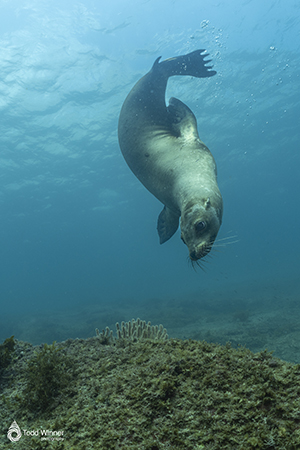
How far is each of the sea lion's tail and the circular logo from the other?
5.88m

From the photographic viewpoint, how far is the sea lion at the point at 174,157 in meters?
2.91

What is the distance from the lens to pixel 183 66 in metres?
5.61

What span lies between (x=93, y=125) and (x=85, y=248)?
187 ft

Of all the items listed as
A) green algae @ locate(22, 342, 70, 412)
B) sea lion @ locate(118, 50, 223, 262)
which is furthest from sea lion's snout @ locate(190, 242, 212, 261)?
green algae @ locate(22, 342, 70, 412)

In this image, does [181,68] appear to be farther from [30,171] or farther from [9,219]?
[9,219]

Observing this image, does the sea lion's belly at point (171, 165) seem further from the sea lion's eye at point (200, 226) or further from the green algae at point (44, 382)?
the green algae at point (44, 382)

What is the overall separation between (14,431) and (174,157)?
351 cm

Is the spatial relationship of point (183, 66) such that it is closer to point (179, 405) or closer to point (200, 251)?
point (200, 251)

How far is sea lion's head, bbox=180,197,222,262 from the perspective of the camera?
9.23 feet

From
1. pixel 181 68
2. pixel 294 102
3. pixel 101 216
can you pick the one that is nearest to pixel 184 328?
pixel 181 68

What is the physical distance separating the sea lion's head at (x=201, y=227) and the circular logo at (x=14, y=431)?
2.16 m

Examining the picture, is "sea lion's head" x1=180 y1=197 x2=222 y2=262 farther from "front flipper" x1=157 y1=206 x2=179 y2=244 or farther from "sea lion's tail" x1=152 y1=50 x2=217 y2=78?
"sea lion's tail" x1=152 y1=50 x2=217 y2=78

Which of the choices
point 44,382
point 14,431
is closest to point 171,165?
point 44,382

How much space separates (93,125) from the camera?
21859mm
